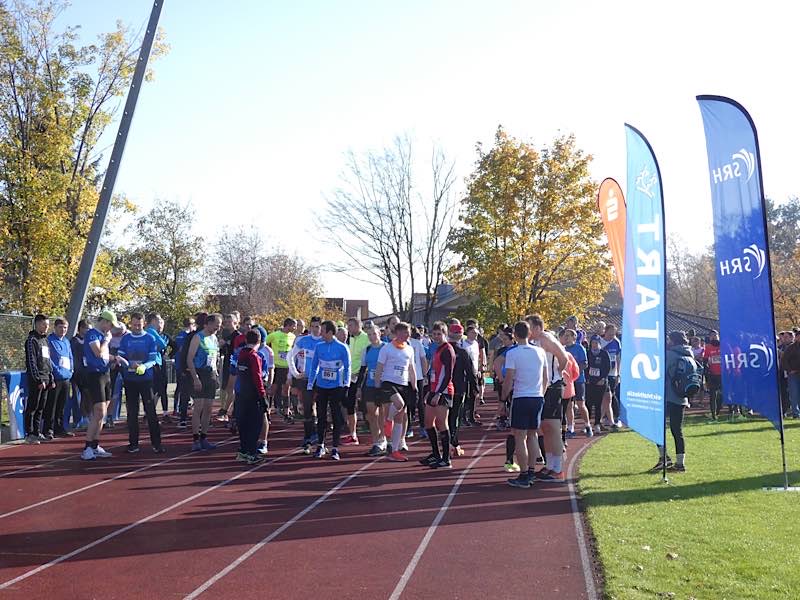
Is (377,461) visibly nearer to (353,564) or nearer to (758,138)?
(353,564)

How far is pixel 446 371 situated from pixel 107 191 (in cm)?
758

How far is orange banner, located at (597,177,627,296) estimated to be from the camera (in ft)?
39.4

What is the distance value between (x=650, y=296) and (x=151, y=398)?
756 cm

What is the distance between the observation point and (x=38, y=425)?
13.9 m

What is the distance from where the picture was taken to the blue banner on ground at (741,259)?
9.08m

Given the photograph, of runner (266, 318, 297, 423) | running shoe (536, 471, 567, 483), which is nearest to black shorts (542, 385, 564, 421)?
running shoe (536, 471, 567, 483)

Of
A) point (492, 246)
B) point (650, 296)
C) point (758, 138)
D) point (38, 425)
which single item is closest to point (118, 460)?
point (38, 425)

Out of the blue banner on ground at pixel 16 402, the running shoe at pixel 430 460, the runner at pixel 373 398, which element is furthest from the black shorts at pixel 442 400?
the blue banner on ground at pixel 16 402

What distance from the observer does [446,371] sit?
1095cm

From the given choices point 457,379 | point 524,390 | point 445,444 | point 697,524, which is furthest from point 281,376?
point 697,524

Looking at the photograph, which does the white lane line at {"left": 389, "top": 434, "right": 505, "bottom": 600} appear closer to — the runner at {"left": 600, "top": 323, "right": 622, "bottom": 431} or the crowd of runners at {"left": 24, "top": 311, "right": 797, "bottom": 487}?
the crowd of runners at {"left": 24, "top": 311, "right": 797, "bottom": 487}

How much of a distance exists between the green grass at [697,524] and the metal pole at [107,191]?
916 cm

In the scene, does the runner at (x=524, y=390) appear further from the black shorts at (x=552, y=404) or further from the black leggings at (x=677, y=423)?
the black leggings at (x=677, y=423)

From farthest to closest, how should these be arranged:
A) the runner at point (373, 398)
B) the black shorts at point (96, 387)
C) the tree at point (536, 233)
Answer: the tree at point (536, 233)
the runner at point (373, 398)
the black shorts at point (96, 387)
